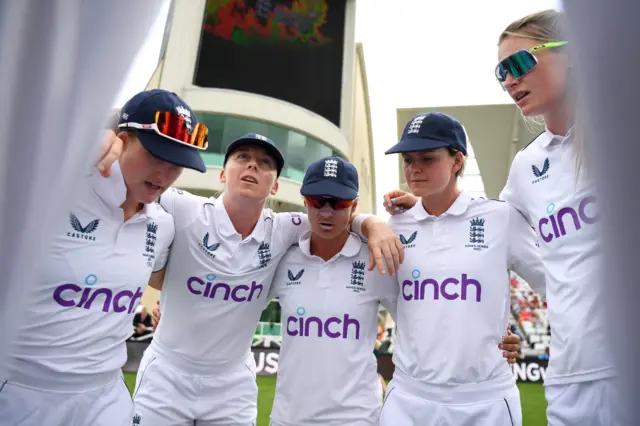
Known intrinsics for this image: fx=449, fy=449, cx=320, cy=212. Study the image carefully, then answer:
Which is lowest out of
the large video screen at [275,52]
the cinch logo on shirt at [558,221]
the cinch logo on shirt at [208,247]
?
the cinch logo on shirt at [558,221]

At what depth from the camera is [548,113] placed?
1.74 metres

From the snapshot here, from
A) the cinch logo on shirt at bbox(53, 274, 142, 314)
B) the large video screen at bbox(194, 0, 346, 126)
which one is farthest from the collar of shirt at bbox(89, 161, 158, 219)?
the large video screen at bbox(194, 0, 346, 126)

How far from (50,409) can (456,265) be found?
6.14 feet

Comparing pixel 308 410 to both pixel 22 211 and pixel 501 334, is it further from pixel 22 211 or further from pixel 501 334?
pixel 22 211

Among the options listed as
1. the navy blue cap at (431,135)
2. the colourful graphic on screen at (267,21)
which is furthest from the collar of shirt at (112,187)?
the colourful graphic on screen at (267,21)

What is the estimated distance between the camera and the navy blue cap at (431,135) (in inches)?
88.1

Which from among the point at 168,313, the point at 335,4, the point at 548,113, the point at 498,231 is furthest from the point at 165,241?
the point at 335,4

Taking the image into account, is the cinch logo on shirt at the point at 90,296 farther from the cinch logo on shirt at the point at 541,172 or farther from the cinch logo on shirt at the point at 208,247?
the cinch logo on shirt at the point at 541,172

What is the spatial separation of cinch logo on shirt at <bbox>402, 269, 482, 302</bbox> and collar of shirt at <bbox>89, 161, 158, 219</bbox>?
4.77 feet

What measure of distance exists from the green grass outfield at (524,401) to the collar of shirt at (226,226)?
4.19 metres

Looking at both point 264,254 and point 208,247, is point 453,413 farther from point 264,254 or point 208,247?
point 208,247

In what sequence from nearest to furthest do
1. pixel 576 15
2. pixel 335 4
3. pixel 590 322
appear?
pixel 576 15 < pixel 590 322 < pixel 335 4

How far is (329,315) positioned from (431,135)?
1083 millimetres

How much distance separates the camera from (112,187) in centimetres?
194
